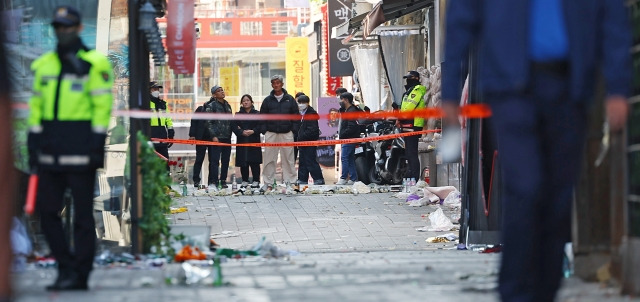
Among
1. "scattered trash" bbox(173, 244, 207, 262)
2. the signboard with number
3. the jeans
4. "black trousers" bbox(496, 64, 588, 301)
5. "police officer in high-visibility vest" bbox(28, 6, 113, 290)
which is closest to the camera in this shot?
"black trousers" bbox(496, 64, 588, 301)

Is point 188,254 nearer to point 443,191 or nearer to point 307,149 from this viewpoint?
point 443,191

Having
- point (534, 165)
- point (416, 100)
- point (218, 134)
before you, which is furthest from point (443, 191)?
point (534, 165)

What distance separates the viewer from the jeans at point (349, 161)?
2395 centimetres

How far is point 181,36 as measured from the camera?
11.7 meters

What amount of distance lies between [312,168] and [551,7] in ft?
60.0

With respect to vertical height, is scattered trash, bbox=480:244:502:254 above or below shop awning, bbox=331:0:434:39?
below

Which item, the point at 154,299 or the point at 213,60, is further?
the point at 213,60

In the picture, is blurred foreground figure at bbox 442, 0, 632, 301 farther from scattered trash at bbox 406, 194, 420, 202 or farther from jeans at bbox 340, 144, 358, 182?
jeans at bbox 340, 144, 358, 182

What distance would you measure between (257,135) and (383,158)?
2285 mm

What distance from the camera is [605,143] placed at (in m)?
6.64

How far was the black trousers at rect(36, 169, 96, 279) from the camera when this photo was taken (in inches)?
300

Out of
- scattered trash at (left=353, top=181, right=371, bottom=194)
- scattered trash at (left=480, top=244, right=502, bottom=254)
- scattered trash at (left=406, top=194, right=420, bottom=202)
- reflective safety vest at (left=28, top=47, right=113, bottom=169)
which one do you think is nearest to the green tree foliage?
reflective safety vest at (left=28, top=47, right=113, bottom=169)

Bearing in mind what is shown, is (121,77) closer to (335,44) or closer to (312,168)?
(312,168)

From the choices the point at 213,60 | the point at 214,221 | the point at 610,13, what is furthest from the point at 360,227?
the point at 213,60
